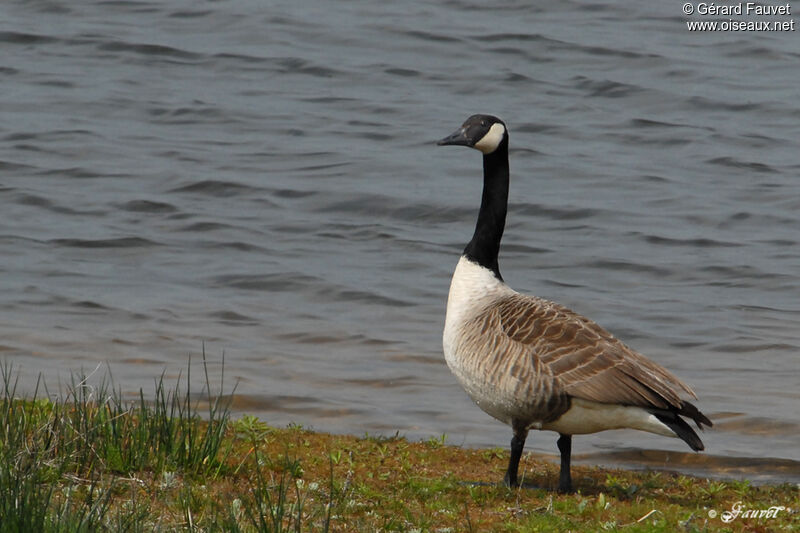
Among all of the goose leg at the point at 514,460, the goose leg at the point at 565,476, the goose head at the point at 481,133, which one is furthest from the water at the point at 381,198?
the goose head at the point at 481,133

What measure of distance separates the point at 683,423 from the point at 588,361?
0.63 metres

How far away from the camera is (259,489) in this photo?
4961 millimetres

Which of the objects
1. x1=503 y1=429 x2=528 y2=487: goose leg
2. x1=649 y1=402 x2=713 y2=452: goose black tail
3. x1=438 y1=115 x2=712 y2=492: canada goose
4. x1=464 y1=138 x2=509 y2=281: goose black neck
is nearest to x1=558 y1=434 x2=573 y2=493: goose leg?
x1=438 y1=115 x2=712 y2=492: canada goose

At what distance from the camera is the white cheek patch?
326 inches

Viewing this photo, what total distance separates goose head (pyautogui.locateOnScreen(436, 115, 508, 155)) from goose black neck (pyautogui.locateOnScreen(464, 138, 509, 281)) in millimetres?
105

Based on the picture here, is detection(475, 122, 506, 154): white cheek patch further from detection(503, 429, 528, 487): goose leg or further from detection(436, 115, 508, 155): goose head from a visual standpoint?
detection(503, 429, 528, 487): goose leg

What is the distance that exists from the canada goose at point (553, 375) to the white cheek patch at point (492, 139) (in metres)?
1.14

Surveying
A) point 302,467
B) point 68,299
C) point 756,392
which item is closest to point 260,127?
point 68,299

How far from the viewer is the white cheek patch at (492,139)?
8277 mm

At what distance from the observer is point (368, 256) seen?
1473cm

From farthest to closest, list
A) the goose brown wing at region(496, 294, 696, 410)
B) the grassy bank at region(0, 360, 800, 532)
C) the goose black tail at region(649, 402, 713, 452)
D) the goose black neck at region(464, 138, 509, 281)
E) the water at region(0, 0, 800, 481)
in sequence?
1. the water at region(0, 0, 800, 481)
2. the goose black neck at region(464, 138, 509, 281)
3. the goose brown wing at region(496, 294, 696, 410)
4. the goose black tail at region(649, 402, 713, 452)
5. the grassy bank at region(0, 360, 800, 532)

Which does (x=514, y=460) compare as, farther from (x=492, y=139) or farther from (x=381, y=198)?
(x=381, y=198)

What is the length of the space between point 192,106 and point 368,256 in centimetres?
678

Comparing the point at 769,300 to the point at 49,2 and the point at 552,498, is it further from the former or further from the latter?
the point at 49,2
